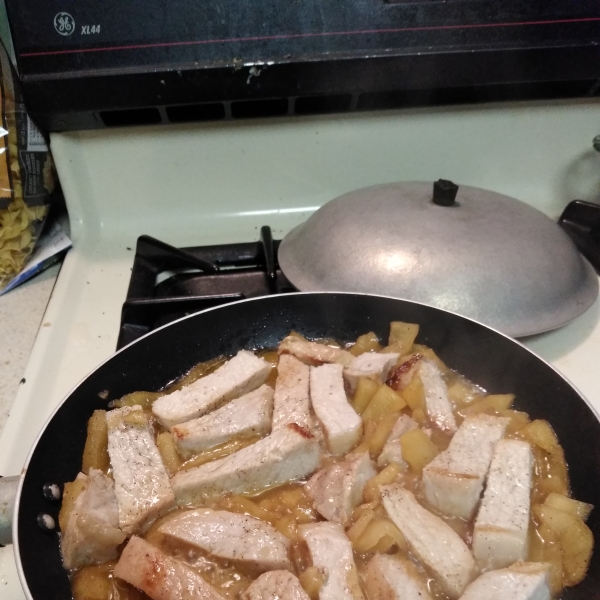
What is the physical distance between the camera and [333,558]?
0.68 m

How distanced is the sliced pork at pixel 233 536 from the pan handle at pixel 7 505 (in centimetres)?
19

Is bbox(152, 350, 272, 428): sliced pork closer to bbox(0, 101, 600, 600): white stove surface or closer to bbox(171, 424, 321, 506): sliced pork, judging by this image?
bbox(171, 424, 321, 506): sliced pork

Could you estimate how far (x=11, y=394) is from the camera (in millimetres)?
939

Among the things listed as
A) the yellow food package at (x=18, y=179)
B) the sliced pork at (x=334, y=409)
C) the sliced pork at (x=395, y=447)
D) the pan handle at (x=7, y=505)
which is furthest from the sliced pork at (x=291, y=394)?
the yellow food package at (x=18, y=179)

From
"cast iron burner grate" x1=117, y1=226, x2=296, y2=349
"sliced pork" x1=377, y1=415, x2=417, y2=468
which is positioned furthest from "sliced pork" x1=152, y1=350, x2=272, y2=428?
"sliced pork" x1=377, y1=415, x2=417, y2=468

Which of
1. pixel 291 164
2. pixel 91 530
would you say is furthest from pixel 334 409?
pixel 291 164

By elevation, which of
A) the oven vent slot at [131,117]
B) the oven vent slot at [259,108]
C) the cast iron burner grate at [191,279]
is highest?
the oven vent slot at [259,108]

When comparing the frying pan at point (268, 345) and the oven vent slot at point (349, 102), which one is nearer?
the frying pan at point (268, 345)

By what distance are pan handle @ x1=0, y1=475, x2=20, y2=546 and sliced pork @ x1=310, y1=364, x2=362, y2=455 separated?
1.44ft

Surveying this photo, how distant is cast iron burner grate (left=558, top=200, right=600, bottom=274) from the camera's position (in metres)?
1.17

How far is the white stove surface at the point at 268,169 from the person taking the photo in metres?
1.20

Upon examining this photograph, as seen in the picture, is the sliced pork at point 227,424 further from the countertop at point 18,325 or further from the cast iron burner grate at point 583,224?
the cast iron burner grate at point 583,224

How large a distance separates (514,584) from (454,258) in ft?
1.74

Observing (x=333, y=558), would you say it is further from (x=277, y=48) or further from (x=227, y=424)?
(x=277, y=48)
